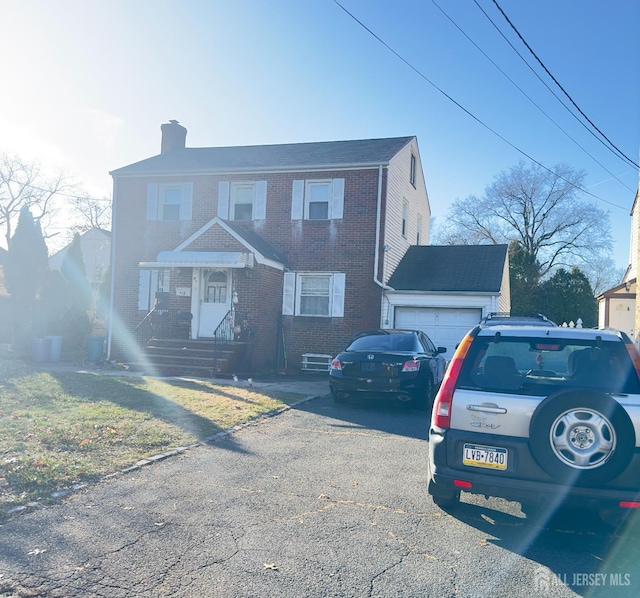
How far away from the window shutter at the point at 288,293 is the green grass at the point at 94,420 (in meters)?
4.97

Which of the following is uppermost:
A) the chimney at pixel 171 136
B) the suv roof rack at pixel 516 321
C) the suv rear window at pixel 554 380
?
the chimney at pixel 171 136

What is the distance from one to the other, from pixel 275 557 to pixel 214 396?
290 inches

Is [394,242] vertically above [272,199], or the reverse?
[272,199]

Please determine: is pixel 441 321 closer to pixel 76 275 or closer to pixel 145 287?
pixel 145 287

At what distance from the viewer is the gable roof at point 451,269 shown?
1741cm

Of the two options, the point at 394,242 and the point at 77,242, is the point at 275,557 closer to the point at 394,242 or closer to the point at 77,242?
the point at 394,242

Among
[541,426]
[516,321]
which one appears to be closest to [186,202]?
[516,321]

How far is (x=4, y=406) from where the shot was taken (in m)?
9.16

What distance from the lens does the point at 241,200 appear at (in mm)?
18891

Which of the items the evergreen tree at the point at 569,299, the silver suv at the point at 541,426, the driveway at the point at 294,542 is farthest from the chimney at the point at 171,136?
the evergreen tree at the point at 569,299

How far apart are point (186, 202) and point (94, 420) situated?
12.0 metres

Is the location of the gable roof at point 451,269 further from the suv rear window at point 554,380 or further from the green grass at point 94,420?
the suv rear window at point 554,380

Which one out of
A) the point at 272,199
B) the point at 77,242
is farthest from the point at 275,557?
the point at 77,242

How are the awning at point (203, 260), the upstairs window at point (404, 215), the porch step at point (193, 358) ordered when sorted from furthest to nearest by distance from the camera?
1. the upstairs window at point (404, 215)
2. the awning at point (203, 260)
3. the porch step at point (193, 358)
